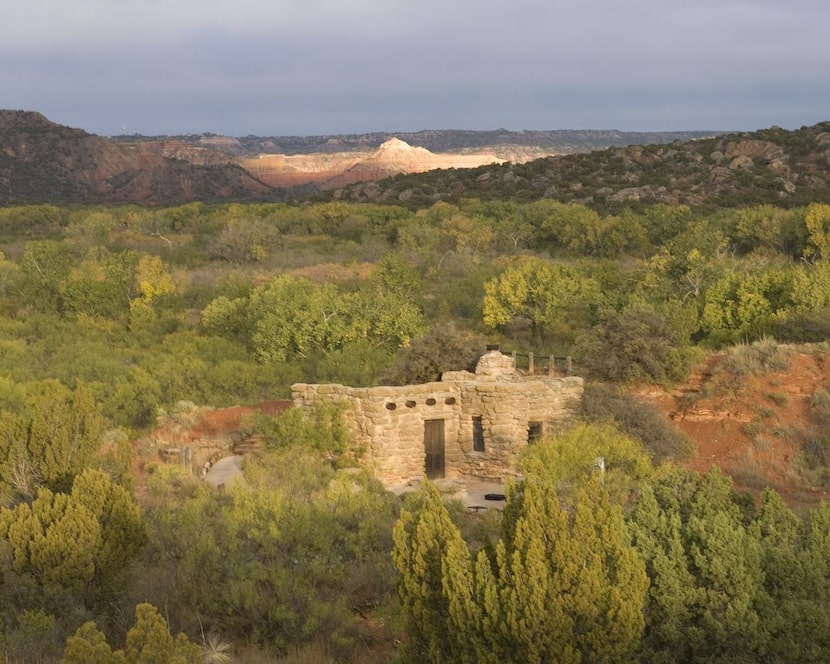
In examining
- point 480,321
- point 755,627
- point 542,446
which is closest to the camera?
point 755,627

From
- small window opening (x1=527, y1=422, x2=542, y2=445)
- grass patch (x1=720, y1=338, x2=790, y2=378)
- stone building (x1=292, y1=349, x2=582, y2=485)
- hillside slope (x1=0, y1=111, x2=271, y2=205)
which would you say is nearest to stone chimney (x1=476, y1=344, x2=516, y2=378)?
stone building (x1=292, y1=349, x2=582, y2=485)

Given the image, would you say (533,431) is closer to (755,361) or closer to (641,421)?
(641,421)

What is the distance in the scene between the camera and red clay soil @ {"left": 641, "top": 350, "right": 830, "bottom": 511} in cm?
1396

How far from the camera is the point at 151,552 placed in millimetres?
10195

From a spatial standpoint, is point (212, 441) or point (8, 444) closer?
point (8, 444)

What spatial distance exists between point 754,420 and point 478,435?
15.6 feet

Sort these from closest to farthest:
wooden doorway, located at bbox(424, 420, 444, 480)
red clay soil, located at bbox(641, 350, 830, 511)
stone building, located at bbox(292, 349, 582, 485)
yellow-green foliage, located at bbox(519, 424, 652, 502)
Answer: yellow-green foliage, located at bbox(519, 424, 652, 502), red clay soil, located at bbox(641, 350, 830, 511), stone building, located at bbox(292, 349, 582, 485), wooden doorway, located at bbox(424, 420, 444, 480)

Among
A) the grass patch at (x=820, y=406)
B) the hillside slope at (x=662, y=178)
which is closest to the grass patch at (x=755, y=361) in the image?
the grass patch at (x=820, y=406)

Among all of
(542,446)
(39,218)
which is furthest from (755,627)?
(39,218)

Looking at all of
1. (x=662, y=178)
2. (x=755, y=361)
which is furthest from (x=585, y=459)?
(x=662, y=178)

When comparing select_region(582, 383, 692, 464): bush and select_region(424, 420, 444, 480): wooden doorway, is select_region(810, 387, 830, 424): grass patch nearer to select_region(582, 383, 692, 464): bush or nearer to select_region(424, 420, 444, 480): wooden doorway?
select_region(582, 383, 692, 464): bush

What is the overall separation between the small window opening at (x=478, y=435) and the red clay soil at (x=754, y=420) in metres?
3.35

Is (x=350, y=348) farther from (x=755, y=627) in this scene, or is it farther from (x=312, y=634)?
(x=755, y=627)

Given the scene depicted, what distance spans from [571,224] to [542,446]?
31296mm
